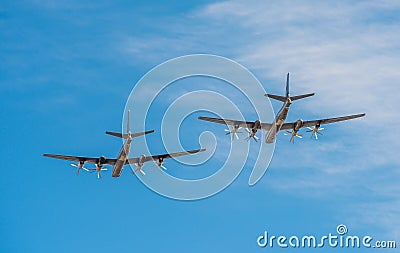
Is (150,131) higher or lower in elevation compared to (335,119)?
lower

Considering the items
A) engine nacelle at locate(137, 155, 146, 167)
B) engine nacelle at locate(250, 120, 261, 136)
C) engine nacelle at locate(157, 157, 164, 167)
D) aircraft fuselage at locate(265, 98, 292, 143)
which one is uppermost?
engine nacelle at locate(250, 120, 261, 136)

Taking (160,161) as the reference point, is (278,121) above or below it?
above

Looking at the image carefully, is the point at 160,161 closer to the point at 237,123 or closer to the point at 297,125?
the point at 237,123

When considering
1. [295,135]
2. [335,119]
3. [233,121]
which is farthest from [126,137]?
[335,119]

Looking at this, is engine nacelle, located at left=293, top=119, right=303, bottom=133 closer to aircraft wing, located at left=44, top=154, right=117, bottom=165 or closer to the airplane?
the airplane

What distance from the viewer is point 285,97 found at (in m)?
139

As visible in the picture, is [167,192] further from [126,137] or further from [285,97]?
[285,97]

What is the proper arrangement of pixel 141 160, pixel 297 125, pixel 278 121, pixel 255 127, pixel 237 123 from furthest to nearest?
pixel 237 123 → pixel 141 160 → pixel 255 127 → pixel 297 125 → pixel 278 121

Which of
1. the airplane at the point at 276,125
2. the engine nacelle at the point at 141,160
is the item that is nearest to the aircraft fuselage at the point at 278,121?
the airplane at the point at 276,125

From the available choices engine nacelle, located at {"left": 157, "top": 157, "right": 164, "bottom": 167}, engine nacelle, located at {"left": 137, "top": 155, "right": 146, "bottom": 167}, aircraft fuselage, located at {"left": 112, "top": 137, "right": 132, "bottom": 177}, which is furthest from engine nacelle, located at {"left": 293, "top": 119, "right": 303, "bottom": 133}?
aircraft fuselage, located at {"left": 112, "top": 137, "right": 132, "bottom": 177}

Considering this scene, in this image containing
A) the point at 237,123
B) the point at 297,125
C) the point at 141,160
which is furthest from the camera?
the point at 237,123

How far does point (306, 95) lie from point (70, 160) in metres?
53.0

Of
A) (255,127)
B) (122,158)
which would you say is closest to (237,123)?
(255,127)

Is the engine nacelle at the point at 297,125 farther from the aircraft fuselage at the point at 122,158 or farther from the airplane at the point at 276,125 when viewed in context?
the aircraft fuselage at the point at 122,158
